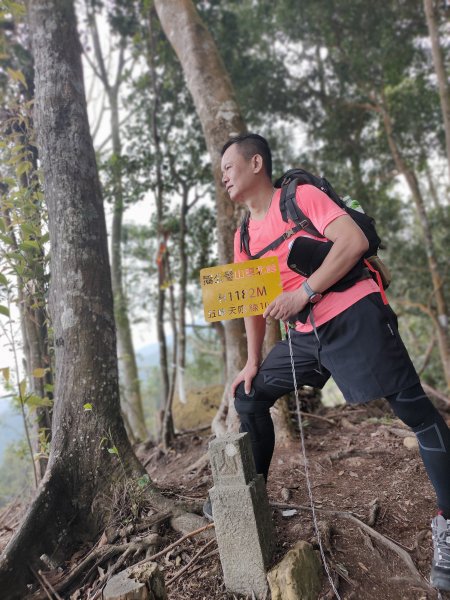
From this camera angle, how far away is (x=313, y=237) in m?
2.23

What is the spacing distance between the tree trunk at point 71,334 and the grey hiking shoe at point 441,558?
1.64 metres

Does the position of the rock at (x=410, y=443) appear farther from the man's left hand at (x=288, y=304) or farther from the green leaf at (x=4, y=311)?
the green leaf at (x=4, y=311)

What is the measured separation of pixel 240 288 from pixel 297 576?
1345 millimetres

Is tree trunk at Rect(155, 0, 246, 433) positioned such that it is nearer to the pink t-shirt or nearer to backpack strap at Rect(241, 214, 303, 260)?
backpack strap at Rect(241, 214, 303, 260)

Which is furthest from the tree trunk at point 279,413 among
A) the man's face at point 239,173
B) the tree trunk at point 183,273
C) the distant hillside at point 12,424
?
the tree trunk at point 183,273

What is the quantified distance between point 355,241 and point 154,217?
27.9 ft

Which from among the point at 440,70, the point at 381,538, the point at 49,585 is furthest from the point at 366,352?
the point at 440,70

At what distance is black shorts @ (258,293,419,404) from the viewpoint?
2.07 meters

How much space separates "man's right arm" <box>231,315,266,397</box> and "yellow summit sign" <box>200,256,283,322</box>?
1.42 feet

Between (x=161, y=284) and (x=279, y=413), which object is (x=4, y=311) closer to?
(x=279, y=413)

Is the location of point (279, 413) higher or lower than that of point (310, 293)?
lower

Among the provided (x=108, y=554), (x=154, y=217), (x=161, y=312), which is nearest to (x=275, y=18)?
(x=154, y=217)

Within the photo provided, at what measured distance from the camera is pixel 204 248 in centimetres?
973

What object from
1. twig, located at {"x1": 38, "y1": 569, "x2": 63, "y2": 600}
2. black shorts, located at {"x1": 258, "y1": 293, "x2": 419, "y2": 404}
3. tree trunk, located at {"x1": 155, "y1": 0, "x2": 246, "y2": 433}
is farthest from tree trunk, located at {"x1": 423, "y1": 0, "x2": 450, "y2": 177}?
twig, located at {"x1": 38, "y1": 569, "x2": 63, "y2": 600}
